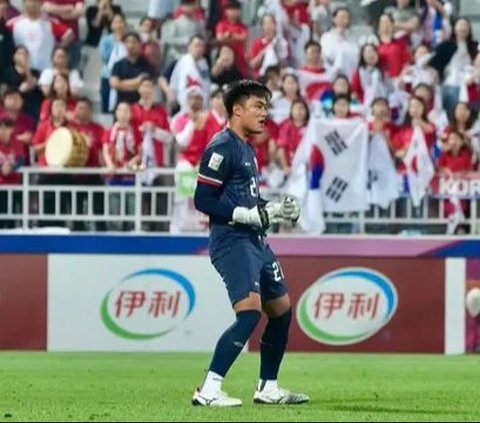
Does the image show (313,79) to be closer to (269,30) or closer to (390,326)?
(269,30)

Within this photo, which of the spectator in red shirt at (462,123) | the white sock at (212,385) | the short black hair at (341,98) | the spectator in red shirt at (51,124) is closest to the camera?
→ the white sock at (212,385)

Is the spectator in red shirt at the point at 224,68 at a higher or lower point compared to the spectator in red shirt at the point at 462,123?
higher

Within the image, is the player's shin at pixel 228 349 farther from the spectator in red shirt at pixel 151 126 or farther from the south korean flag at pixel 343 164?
the spectator in red shirt at pixel 151 126

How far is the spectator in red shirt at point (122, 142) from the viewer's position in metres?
17.5

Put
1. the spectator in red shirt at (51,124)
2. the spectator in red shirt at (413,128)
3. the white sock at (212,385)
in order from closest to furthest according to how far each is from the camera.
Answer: the white sock at (212,385), the spectator in red shirt at (51,124), the spectator in red shirt at (413,128)

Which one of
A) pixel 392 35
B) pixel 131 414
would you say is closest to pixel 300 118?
pixel 392 35

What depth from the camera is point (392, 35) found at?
19.2 metres

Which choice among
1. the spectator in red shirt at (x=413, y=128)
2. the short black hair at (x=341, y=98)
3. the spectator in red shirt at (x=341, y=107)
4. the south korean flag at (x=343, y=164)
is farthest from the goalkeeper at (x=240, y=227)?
the short black hair at (x=341, y=98)

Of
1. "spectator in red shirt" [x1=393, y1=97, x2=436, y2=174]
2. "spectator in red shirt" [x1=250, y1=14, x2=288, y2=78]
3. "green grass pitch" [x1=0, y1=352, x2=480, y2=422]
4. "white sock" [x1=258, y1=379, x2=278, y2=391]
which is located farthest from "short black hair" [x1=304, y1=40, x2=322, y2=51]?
"white sock" [x1=258, y1=379, x2=278, y2=391]

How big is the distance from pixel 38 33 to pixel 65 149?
Result: 209 centimetres

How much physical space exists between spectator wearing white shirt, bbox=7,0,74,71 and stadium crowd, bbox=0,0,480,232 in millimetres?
12

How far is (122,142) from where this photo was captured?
17.6 meters

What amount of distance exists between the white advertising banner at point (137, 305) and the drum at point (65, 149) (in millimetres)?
1050

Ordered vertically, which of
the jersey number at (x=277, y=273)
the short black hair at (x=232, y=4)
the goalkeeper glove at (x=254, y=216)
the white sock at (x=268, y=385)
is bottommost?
the white sock at (x=268, y=385)
